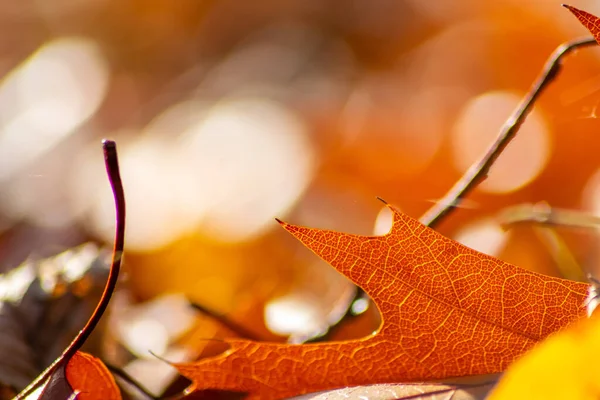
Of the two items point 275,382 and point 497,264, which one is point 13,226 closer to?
point 275,382

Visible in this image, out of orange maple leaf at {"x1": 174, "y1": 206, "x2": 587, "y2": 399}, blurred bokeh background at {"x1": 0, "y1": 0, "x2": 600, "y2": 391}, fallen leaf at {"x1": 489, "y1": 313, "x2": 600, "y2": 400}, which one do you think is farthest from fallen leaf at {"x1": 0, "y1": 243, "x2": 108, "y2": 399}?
fallen leaf at {"x1": 489, "y1": 313, "x2": 600, "y2": 400}

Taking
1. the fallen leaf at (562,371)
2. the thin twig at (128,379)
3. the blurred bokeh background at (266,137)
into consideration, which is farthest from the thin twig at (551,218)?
the thin twig at (128,379)

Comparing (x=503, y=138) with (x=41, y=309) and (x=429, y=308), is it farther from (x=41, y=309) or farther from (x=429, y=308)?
(x=41, y=309)

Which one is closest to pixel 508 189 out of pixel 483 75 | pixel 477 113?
pixel 477 113

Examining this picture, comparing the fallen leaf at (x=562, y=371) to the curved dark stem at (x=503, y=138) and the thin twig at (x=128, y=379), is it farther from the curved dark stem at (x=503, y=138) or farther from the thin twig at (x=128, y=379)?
the thin twig at (x=128, y=379)

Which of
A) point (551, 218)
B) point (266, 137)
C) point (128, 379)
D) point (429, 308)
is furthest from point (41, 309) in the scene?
point (266, 137)

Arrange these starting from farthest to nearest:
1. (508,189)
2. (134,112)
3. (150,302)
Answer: (134,112) → (508,189) → (150,302)

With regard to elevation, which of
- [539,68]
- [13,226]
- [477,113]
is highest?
[539,68]
